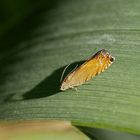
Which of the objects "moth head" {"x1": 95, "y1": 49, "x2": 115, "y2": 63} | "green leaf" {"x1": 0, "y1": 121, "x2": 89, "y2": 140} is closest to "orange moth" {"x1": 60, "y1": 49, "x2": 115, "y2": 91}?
"moth head" {"x1": 95, "y1": 49, "x2": 115, "y2": 63}

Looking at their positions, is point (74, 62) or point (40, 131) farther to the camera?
point (74, 62)

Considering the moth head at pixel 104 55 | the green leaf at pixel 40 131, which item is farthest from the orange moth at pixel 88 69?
the green leaf at pixel 40 131

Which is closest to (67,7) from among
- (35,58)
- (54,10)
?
(54,10)

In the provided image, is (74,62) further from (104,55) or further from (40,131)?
(40,131)

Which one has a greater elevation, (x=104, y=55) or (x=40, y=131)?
(x=104, y=55)

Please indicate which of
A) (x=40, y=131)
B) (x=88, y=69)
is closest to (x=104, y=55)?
(x=88, y=69)

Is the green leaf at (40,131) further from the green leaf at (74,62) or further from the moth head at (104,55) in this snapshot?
the moth head at (104,55)
